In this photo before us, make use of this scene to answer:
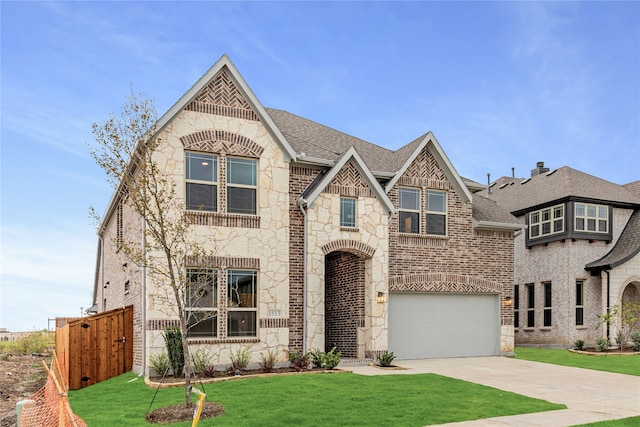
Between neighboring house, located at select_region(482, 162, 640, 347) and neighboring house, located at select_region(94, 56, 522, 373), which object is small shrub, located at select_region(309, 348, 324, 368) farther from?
neighboring house, located at select_region(482, 162, 640, 347)

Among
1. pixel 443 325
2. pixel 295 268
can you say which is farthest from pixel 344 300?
pixel 443 325

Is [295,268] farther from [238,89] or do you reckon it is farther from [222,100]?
[238,89]

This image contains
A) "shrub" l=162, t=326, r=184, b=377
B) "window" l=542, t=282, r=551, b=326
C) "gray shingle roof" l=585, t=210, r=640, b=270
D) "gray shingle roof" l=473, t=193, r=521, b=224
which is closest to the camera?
"shrub" l=162, t=326, r=184, b=377

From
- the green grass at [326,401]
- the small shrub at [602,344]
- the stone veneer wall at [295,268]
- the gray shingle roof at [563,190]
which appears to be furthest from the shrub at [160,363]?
the gray shingle roof at [563,190]

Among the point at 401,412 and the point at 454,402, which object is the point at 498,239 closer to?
the point at 454,402

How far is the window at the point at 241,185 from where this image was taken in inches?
679

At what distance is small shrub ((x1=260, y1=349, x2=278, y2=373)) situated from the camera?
15905 mm

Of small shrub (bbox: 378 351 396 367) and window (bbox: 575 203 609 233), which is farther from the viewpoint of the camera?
window (bbox: 575 203 609 233)

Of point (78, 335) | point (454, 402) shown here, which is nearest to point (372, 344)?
point (454, 402)

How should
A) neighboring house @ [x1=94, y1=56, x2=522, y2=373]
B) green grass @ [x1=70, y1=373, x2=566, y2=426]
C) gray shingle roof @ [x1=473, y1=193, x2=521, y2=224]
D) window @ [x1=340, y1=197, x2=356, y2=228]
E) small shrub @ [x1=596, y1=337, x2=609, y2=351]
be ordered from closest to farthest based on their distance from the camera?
green grass @ [x1=70, y1=373, x2=566, y2=426], neighboring house @ [x1=94, y1=56, x2=522, y2=373], window @ [x1=340, y1=197, x2=356, y2=228], gray shingle roof @ [x1=473, y1=193, x2=521, y2=224], small shrub @ [x1=596, y1=337, x2=609, y2=351]

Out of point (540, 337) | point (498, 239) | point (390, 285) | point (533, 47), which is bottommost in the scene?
point (540, 337)

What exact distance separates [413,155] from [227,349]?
9326 mm

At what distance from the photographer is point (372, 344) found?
59.4ft

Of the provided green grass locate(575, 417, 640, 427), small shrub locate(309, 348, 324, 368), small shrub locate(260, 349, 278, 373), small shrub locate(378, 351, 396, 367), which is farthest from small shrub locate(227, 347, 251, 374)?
green grass locate(575, 417, 640, 427)
